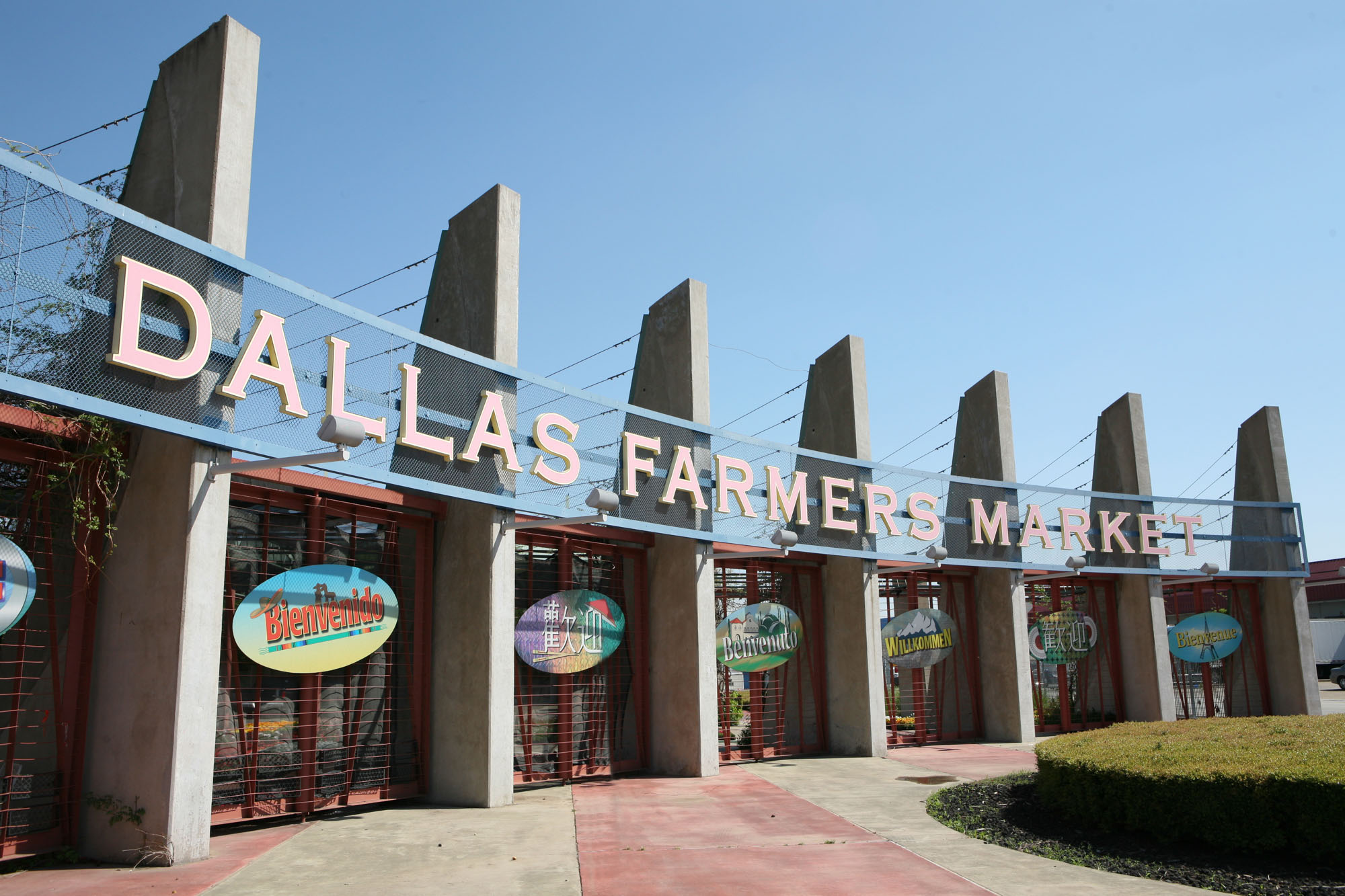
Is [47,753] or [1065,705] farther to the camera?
[1065,705]

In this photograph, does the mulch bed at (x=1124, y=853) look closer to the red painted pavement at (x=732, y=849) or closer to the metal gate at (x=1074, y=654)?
the red painted pavement at (x=732, y=849)

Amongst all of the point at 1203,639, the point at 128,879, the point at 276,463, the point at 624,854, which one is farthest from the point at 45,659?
the point at 1203,639

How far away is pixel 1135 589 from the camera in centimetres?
2019

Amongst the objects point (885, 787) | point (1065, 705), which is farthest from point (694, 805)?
point (1065, 705)

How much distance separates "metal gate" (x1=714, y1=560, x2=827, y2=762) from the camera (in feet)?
51.2

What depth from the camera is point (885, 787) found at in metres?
12.4

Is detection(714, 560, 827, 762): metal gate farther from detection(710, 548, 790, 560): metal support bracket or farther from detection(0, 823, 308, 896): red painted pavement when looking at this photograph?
detection(0, 823, 308, 896): red painted pavement

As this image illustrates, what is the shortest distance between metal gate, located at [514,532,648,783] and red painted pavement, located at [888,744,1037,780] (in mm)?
4441

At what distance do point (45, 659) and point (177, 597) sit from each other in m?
1.26

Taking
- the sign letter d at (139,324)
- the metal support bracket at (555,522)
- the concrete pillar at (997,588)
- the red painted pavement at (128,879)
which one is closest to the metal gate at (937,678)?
the concrete pillar at (997,588)

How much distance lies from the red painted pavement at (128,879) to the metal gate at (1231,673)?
20.1 meters

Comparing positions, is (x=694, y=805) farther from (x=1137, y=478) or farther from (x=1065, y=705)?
(x=1137, y=478)

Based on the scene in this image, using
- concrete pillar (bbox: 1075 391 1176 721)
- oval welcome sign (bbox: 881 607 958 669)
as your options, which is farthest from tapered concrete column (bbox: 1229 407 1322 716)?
oval welcome sign (bbox: 881 607 958 669)

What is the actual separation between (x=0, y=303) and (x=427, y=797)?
698 centimetres
